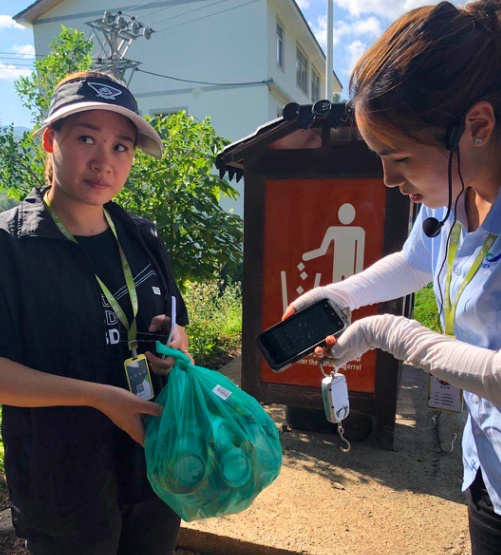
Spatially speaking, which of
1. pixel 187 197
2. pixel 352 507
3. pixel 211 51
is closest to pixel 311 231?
pixel 187 197

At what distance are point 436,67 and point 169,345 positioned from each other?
114cm

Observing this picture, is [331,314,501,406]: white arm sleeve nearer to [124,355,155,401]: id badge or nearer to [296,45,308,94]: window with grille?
[124,355,155,401]: id badge

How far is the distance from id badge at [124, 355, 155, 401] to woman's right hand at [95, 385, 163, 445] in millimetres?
92

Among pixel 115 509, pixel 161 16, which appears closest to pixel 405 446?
pixel 115 509

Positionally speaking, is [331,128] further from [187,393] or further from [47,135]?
[187,393]

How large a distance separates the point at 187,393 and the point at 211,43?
62.7ft

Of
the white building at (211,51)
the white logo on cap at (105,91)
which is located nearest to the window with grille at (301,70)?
the white building at (211,51)

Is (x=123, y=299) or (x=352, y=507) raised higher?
(x=123, y=299)

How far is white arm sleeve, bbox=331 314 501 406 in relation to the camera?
1.19 meters

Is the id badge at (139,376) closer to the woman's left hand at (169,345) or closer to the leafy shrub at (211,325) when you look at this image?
the woman's left hand at (169,345)

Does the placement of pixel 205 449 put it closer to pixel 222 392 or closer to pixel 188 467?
pixel 188 467

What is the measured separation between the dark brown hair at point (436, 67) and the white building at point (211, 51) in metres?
16.6

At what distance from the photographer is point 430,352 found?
4.43ft

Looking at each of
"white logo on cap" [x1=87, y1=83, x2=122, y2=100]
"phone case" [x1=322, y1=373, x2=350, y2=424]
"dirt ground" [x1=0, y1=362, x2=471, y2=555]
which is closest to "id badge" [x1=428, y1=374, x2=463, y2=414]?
"dirt ground" [x1=0, y1=362, x2=471, y2=555]
